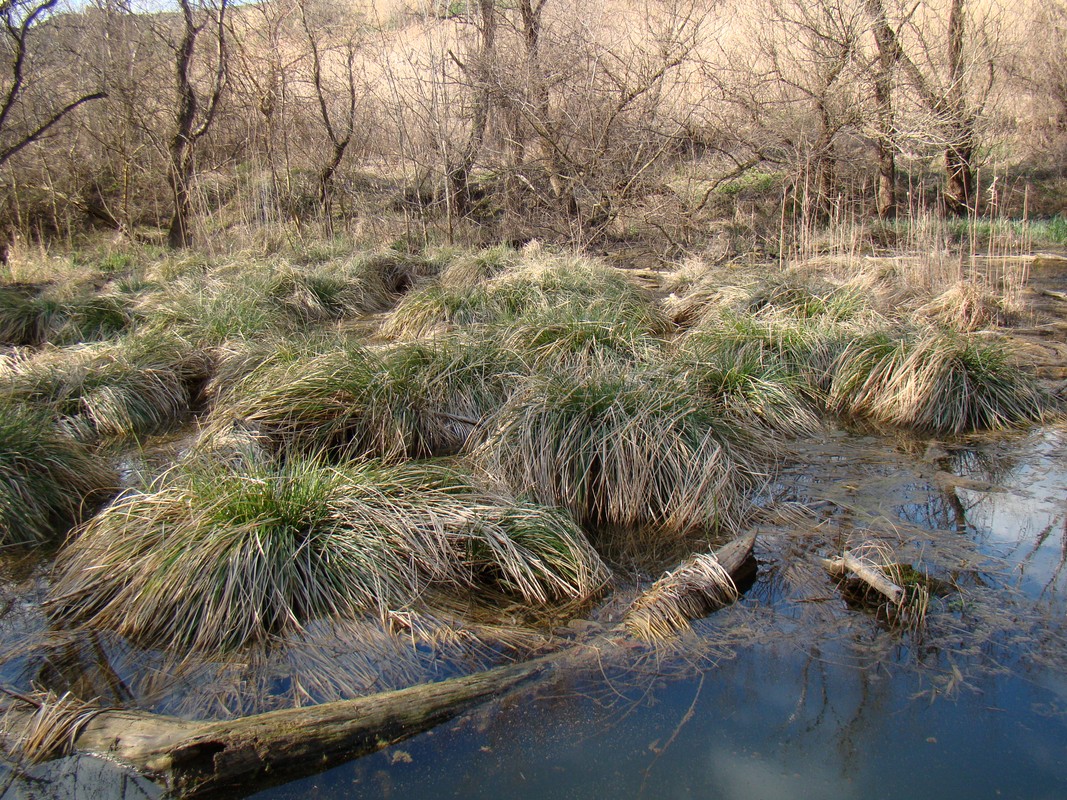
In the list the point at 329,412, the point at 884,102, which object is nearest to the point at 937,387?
the point at 329,412

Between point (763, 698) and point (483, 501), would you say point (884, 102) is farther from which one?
point (763, 698)

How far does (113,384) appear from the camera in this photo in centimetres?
634

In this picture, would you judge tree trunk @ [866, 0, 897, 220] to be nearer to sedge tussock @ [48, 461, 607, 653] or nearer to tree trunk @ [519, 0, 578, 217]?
tree trunk @ [519, 0, 578, 217]

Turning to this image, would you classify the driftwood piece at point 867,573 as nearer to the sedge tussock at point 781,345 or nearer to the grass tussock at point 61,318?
the sedge tussock at point 781,345

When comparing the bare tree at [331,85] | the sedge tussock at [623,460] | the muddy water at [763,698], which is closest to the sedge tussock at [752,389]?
the sedge tussock at [623,460]

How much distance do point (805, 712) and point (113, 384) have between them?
5352 mm

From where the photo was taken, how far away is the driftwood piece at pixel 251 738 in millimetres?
2700

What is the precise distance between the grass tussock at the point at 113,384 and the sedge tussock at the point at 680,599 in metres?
4.08

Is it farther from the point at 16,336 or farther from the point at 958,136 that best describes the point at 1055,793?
the point at 958,136

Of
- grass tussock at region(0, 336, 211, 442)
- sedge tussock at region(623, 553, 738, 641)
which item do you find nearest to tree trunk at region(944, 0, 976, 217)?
sedge tussock at region(623, 553, 738, 641)

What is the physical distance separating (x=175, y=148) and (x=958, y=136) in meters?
11.1

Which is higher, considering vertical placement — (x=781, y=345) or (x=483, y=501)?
(x=781, y=345)

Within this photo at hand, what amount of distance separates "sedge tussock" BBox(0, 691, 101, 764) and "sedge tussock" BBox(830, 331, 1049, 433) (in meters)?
5.16

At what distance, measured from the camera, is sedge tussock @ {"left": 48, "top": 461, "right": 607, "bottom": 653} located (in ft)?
11.5
